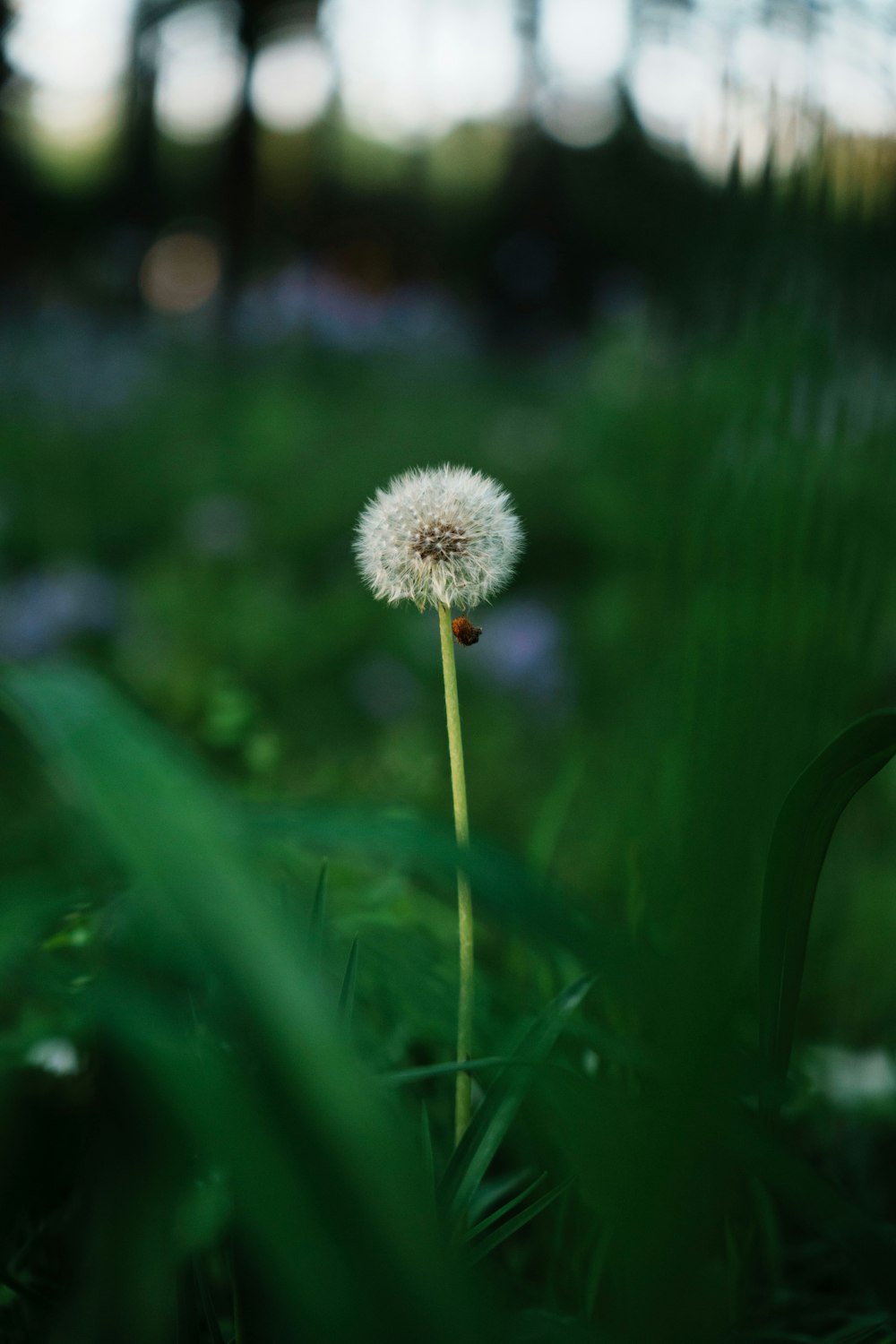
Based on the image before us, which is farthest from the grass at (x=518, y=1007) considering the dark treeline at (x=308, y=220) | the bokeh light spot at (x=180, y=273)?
the bokeh light spot at (x=180, y=273)

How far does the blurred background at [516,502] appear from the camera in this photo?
317 millimetres

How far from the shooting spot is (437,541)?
1.72 feet

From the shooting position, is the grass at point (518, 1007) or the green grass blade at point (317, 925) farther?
the green grass blade at point (317, 925)


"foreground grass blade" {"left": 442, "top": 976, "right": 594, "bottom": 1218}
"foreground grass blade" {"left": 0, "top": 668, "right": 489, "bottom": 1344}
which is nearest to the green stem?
"foreground grass blade" {"left": 442, "top": 976, "right": 594, "bottom": 1218}

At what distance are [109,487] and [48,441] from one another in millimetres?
287

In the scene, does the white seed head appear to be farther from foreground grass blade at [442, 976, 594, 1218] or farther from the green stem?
foreground grass blade at [442, 976, 594, 1218]

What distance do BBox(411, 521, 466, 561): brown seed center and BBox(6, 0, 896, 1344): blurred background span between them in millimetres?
104

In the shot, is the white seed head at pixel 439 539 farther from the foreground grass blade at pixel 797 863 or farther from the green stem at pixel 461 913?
the foreground grass blade at pixel 797 863

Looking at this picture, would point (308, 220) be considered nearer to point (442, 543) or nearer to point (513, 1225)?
point (442, 543)

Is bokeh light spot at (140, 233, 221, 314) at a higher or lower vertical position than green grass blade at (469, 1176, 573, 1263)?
higher

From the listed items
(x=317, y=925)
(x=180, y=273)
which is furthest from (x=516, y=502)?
(x=180, y=273)

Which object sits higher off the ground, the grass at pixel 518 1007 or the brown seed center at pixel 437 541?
the brown seed center at pixel 437 541

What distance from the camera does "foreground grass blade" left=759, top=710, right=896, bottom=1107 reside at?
1.23 feet

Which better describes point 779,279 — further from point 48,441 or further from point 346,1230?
point 48,441
